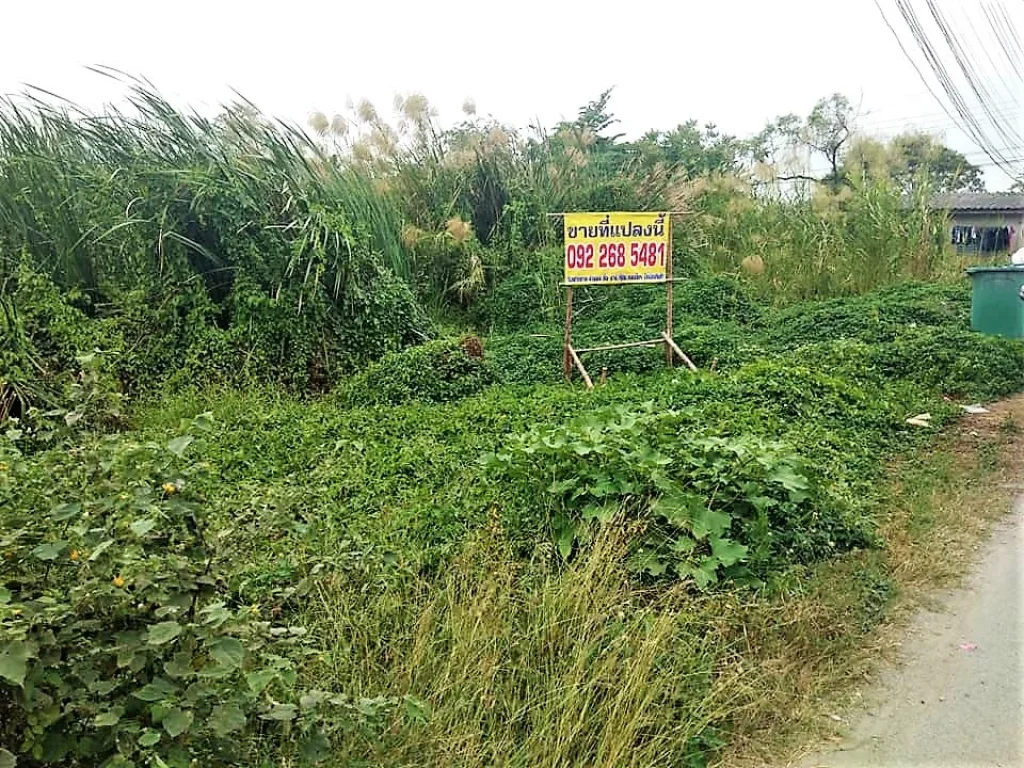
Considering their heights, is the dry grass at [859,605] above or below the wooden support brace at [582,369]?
below

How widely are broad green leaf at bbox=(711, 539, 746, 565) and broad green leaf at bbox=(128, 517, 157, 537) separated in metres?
1.86

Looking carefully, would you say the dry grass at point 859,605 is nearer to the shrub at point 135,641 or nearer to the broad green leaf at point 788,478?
the broad green leaf at point 788,478

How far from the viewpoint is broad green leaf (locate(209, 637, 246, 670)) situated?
5.06 feet

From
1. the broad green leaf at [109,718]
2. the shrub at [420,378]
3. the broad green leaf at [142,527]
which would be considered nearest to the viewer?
the broad green leaf at [109,718]

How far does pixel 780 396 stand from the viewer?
489 centimetres

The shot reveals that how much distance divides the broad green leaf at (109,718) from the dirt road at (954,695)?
1.60m

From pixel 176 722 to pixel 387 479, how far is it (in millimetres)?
2428

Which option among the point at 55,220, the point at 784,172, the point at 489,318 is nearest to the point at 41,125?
the point at 55,220

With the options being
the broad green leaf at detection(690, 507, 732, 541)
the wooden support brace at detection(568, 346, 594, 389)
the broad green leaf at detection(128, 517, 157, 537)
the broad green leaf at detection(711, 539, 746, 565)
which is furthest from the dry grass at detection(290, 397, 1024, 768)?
the wooden support brace at detection(568, 346, 594, 389)

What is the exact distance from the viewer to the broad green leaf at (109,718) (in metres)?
1.46

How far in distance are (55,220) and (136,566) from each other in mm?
5691

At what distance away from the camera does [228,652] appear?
156cm

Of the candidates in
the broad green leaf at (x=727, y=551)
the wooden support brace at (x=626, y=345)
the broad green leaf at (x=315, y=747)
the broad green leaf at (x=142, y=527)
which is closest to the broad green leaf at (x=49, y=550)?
the broad green leaf at (x=142, y=527)

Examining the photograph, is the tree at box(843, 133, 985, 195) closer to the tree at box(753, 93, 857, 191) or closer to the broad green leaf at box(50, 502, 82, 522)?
the tree at box(753, 93, 857, 191)
